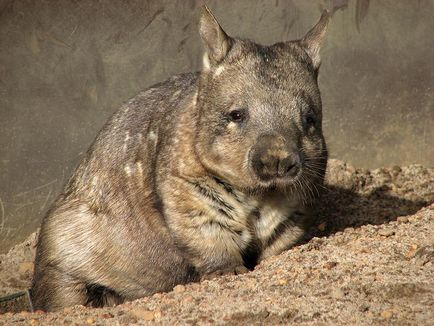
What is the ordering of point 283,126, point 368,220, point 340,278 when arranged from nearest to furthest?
point 340,278 < point 283,126 < point 368,220

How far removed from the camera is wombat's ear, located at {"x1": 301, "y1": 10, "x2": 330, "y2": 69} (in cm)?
573

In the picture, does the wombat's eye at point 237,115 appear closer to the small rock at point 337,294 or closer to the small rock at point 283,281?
the small rock at point 283,281

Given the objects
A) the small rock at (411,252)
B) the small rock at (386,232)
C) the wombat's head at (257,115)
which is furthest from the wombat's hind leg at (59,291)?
the small rock at (411,252)

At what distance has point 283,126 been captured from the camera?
199 inches

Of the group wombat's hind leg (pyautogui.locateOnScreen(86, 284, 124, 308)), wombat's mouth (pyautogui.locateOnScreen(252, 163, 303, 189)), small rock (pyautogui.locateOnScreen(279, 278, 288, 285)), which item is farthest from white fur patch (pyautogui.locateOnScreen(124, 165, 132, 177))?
small rock (pyautogui.locateOnScreen(279, 278, 288, 285))

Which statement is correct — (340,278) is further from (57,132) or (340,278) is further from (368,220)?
(57,132)

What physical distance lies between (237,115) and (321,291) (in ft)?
4.16

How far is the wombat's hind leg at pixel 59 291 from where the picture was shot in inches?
237

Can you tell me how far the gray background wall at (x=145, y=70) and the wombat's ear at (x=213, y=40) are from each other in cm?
179

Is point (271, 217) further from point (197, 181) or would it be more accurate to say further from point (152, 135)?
point (152, 135)

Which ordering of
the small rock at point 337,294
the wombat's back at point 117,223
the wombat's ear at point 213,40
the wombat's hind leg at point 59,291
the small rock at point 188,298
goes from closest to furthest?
the small rock at point 337,294 < the small rock at point 188,298 < the wombat's ear at point 213,40 < the wombat's back at point 117,223 < the wombat's hind leg at point 59,291

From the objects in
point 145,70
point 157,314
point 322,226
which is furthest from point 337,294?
point 145,70

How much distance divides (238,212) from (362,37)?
2.84 metres

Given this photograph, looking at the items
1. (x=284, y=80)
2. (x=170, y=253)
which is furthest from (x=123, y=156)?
(x=284, y=80)
